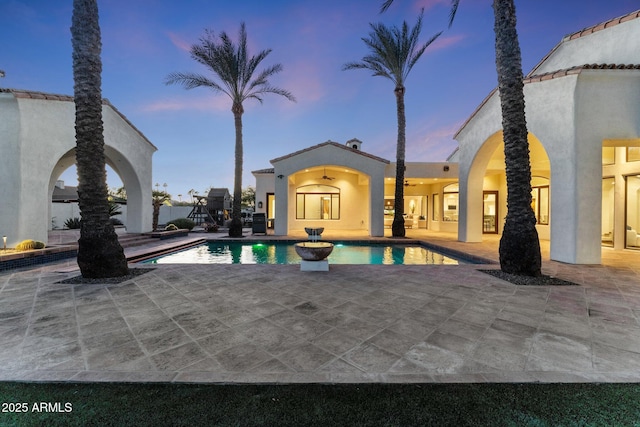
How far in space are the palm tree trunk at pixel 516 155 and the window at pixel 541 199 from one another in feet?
29.4

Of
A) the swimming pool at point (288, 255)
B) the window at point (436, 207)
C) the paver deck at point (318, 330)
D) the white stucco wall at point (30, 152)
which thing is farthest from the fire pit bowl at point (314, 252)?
the window at point (436, 207)

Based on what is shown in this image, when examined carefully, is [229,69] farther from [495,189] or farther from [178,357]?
[495,189]

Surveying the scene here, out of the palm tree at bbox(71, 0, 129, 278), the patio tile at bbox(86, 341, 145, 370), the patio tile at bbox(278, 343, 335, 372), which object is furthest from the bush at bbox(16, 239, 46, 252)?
the patio tile at bbox(278, 343, 335, 372)

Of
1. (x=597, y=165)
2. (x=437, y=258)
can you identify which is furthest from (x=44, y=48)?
(x=597, y=165)

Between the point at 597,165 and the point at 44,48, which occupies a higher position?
the point at 44,48

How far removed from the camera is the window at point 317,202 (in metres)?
17.4

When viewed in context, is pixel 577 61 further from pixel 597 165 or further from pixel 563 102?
pixel 597 165

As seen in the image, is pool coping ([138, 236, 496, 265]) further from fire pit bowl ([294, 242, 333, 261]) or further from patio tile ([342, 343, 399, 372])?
patio tile ([342, 343, 399, 372])

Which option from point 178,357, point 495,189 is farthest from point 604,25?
point 178,357

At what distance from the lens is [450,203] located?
16.5 m

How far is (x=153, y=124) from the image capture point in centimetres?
3609

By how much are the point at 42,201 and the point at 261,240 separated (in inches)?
294

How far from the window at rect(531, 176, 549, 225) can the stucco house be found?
5cm

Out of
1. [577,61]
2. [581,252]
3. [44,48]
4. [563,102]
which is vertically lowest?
[581,252]
